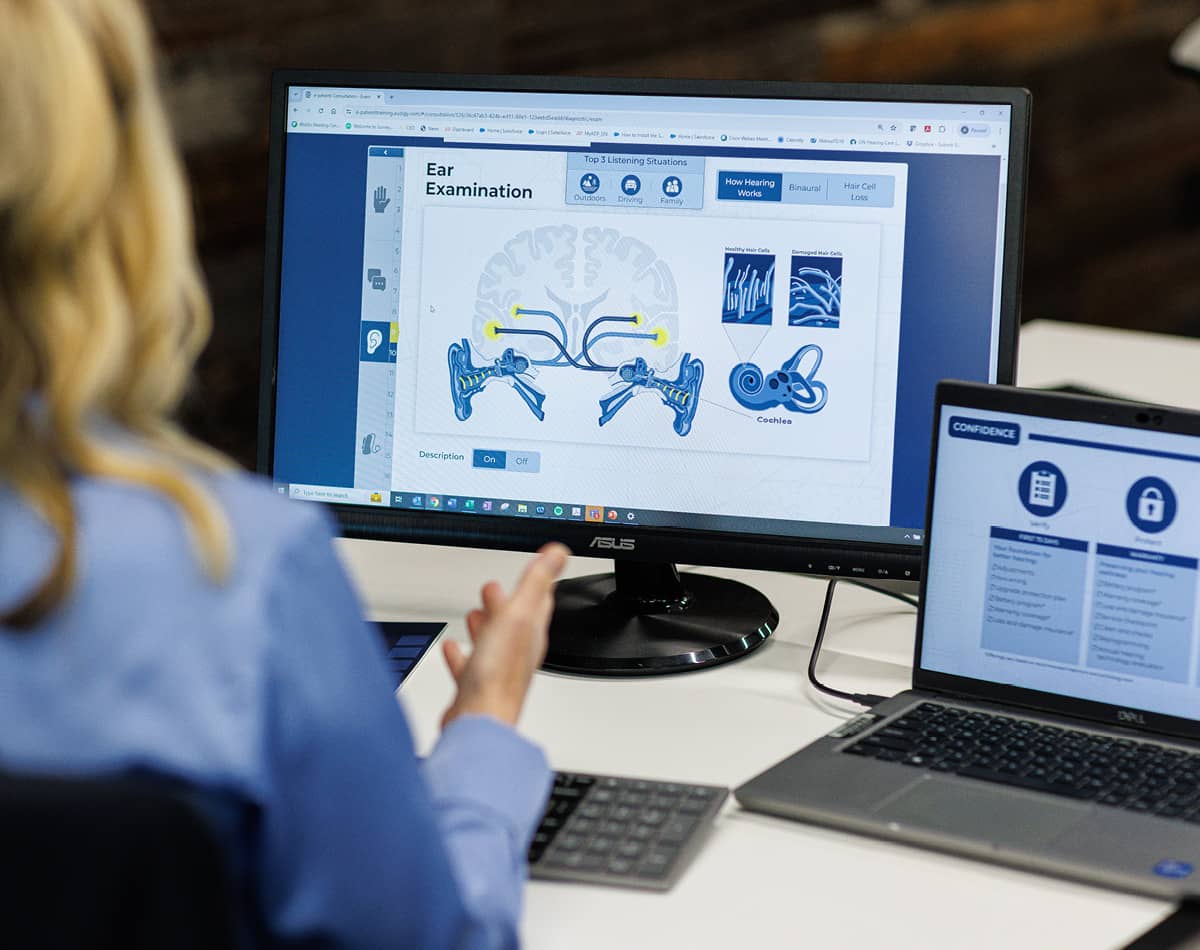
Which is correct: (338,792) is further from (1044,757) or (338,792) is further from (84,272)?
(1044,757)

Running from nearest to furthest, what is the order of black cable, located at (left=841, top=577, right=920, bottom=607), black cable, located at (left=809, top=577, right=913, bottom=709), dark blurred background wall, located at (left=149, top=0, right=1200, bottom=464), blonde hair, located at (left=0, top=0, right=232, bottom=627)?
blonde hair, located at (left=0, top=0, right=232, bottom=627) → black cable, located at (left=809, top=577, right=913, bottom=709) → black cable, located at (left=841, top=577, right=920, bottom=607) → dark blurred background wall, located at (left=149, top=0, right=1200, bottom=464)

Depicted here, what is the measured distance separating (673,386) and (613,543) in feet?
0.47

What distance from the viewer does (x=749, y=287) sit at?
4.24 feet

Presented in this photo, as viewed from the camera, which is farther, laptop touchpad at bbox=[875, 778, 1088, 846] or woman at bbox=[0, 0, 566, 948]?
laptop touchpad at bbox=[875, 778, 1088, 846]

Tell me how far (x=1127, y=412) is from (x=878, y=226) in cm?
26

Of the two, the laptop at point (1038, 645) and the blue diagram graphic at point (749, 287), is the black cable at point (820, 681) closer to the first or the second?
the laptop at point (1038, 645)

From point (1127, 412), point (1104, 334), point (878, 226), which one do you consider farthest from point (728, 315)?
point (1104, 334)

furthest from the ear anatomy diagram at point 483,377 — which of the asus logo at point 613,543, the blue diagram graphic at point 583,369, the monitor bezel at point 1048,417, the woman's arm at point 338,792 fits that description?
the woman's arm at point 338,792

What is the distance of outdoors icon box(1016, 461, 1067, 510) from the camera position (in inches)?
45.3

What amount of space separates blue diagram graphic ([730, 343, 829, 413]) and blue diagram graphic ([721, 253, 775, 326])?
4 cm

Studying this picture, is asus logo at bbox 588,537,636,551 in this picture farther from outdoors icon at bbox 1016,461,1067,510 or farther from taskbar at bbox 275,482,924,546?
outdoors icon at bbox 1016,461,1067,510

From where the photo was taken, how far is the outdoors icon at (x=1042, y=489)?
3.77ft

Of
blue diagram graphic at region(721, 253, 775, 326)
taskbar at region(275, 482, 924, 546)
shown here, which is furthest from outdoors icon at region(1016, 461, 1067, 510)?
blue diagram graphic at region(721, 253, 775, 326)

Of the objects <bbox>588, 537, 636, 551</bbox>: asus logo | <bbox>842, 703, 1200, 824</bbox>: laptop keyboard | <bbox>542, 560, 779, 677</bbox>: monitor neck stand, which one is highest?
<bbox>588, 537, 636, 551</bbox>: asus logo
